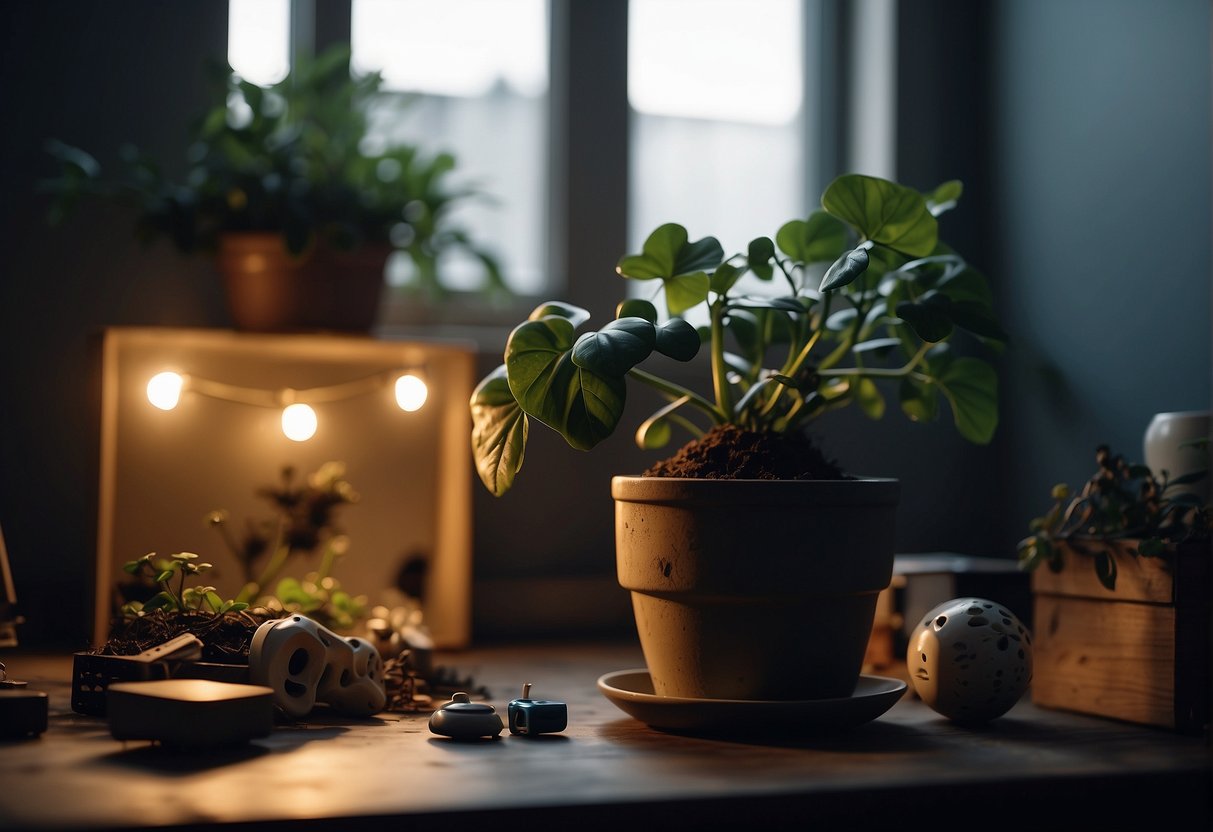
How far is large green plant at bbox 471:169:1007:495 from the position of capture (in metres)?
1.19

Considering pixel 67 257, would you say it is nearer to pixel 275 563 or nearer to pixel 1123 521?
pixel 275 563

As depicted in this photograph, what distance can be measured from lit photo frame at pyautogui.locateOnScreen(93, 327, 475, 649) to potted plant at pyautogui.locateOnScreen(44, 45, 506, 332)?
8 centimetres

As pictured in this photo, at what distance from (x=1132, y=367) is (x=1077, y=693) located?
84 cm

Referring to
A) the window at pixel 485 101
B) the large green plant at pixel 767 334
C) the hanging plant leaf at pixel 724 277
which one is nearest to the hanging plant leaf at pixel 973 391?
the large green plant at pixel 767 334

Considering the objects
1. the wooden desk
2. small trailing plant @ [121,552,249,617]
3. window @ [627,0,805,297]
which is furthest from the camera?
window @ [627,0,805,297]

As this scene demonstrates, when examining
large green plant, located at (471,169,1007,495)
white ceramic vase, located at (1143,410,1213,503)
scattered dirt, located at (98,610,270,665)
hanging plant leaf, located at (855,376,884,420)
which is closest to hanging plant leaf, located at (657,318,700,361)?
large green plant, located at (471,169,1007,495)

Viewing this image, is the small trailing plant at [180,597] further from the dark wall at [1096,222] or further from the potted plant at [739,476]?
the dark wall at [1096,222]

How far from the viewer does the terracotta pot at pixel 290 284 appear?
1.94 metres

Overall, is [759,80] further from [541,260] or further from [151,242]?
[151,242]

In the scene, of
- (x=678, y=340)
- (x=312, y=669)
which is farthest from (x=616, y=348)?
(x=312, y=669)

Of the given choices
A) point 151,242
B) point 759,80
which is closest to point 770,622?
point 151,242

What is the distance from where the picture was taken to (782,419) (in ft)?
4.45

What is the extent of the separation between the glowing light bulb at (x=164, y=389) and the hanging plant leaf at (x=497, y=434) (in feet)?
2.10

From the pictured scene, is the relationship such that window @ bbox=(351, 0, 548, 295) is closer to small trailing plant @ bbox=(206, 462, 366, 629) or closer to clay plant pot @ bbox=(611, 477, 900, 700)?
small trailing plant @ bbox=(206, 462, 366, 629)
